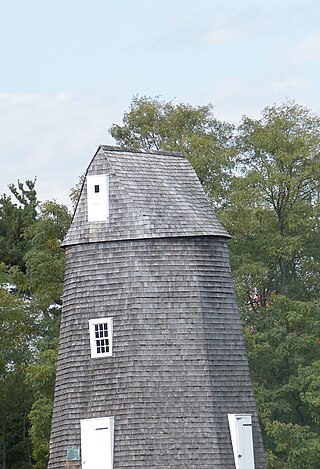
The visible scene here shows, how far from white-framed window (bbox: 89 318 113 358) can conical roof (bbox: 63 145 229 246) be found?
1.88 meters

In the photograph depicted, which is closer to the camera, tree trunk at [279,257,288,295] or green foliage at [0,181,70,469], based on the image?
green foliage at [0,181,70,469]

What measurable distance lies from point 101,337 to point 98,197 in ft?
10.6

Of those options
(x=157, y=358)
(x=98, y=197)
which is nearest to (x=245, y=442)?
(x=157, y=358)

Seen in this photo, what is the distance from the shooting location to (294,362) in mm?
43312

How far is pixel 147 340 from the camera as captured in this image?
1298 inches

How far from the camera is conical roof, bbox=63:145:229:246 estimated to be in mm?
33594

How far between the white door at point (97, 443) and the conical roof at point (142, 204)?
4080mm

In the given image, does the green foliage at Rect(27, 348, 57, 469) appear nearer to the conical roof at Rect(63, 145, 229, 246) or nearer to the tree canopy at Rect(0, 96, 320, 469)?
the tree canopy at Rect(0, 96, 320, 469)

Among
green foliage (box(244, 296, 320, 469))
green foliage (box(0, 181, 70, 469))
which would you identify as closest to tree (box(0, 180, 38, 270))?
green foliage (box(0, 181, 70, 469))

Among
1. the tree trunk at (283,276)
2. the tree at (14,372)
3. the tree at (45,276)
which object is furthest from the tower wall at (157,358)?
the tree at (14,372)

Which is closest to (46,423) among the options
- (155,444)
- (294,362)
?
(294,362)

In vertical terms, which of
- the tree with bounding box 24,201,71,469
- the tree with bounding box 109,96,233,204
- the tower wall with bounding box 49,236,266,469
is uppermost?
the tree with bounding box 109,96,233,204

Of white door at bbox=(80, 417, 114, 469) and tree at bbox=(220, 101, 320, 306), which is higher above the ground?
tree at bbox=(220, 101, 320, 306)

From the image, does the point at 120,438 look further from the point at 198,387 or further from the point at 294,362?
the point at 294,362
